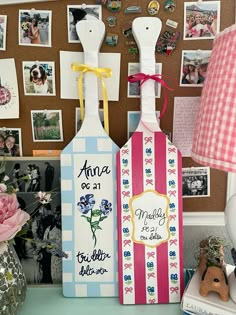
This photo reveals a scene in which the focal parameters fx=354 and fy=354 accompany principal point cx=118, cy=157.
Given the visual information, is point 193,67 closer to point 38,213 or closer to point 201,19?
point 201,19

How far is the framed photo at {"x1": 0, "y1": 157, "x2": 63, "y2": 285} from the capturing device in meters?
0.98

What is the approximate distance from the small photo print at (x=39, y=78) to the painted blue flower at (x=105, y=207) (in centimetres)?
33

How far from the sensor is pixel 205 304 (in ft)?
2.58

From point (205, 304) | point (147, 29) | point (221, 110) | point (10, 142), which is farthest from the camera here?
point (10, 142)

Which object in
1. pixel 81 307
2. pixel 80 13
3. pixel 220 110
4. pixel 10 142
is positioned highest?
pixel 80 13

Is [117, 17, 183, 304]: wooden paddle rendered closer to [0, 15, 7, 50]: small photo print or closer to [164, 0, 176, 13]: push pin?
[164, 0, 176, 13]: push pin

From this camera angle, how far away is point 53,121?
0.98 metres

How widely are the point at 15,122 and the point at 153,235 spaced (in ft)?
1.60

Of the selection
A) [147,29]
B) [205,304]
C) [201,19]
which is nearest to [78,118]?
[147,29]

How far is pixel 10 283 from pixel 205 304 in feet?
1.44

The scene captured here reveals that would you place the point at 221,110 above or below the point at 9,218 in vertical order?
above

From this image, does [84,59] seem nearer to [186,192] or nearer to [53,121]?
[53,121]

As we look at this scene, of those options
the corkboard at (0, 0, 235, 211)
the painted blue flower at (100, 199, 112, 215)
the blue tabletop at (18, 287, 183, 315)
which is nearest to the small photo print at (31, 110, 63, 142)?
the corkboard at (0, 0, 235, 211)


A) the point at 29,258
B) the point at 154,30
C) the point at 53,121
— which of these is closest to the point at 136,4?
the point at 154,30
